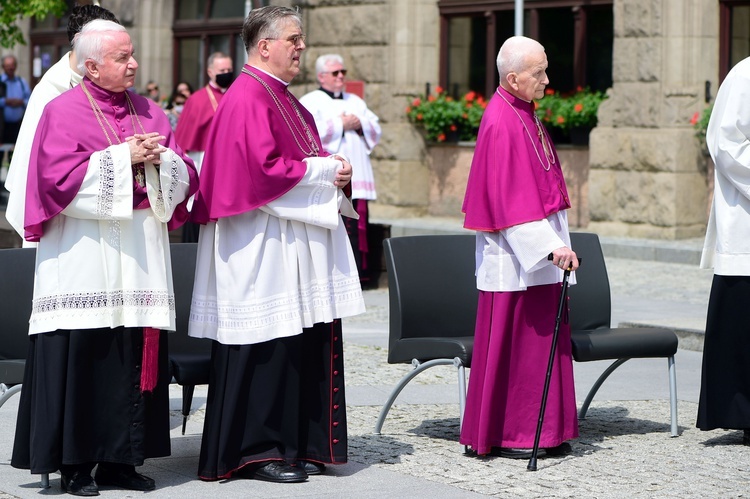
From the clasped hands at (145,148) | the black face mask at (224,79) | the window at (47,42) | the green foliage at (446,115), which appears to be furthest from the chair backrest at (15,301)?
the window at (47,42)

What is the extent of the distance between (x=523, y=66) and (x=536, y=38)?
11778mm

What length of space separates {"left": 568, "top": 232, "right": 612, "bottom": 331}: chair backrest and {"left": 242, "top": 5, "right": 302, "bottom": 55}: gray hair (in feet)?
7.31

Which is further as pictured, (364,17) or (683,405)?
(364,17)

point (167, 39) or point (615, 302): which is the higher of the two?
point (167, 39)

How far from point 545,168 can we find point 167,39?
18.2 metres

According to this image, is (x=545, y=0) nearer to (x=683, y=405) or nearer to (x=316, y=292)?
(x=683, y=405)

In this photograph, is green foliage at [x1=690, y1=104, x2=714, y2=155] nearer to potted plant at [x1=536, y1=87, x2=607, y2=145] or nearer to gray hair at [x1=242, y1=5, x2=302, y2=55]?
potted plant at [x1=536, y1=87, x2=607, y2=145]

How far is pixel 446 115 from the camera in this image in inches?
733

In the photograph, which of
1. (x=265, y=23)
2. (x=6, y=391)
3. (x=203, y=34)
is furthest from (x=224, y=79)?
(x=203, y=34)

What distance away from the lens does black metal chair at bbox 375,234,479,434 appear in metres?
7.24

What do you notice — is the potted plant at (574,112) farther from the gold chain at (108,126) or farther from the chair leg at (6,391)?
the gold chain at (108,126)

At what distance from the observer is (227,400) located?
6.19 meters

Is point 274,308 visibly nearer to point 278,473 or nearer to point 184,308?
point 278,473

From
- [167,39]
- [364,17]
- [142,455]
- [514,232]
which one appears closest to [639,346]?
[514,232]
